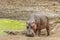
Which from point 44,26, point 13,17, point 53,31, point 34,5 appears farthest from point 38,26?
point 34,5

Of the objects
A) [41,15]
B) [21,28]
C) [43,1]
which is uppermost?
[41,15]

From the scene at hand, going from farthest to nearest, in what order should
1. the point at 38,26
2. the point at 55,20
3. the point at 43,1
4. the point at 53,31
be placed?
1. the point at 43,1
2. the point at 55,20
3. the point at 53,31
4. the point at 38,26

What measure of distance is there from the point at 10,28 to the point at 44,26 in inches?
49.6

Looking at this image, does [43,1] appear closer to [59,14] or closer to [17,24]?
[59,14]

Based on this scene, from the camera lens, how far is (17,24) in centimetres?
869

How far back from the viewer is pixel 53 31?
7.91 metres

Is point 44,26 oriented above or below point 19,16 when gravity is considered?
above

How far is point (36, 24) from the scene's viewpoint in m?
7.00

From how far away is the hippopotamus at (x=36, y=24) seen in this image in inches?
264

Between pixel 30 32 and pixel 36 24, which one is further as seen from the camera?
pixel 36 24

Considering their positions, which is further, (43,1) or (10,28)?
(43,1)

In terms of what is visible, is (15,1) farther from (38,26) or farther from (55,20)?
(38,26)

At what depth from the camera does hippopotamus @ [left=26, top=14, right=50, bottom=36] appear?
264 inches

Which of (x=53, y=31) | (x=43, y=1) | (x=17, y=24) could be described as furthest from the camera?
(x=43, y=1)
